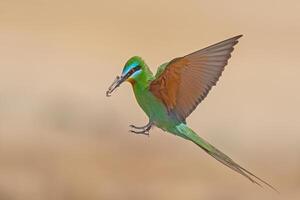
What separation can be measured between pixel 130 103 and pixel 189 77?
1.58ft

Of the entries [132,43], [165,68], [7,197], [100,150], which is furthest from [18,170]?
[165,68]

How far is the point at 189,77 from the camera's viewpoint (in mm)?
1560

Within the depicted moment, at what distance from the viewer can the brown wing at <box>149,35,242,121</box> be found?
5.05ft

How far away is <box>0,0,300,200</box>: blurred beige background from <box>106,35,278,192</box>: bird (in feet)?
A: 1.26

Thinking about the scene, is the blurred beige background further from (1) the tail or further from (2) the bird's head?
(2) the bird's head

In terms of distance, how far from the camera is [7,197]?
79.1 inches

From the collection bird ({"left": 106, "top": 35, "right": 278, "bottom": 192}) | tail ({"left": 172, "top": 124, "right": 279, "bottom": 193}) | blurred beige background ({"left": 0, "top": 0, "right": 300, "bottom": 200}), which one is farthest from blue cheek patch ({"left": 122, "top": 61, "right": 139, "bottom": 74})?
blurred beige background ({"left": 0, "top": 0, "right": 300, "bottom": 200})

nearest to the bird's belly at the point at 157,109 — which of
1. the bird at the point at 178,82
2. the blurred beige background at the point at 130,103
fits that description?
the bird at the point at 178,82

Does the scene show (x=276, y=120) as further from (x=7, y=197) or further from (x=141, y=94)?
(x=7, y=197)

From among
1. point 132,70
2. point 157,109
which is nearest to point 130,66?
point 132,70

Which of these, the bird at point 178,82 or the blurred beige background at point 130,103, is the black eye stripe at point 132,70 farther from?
the blurred beige background at point 130,103

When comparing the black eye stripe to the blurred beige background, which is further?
the blurred beige background

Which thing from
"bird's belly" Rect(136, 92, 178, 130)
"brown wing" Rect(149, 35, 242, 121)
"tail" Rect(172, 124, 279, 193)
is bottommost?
"tail" Rect(172, 124, 279, 193)

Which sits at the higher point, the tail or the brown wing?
the brown wing
